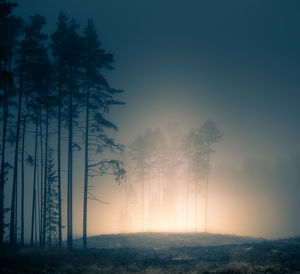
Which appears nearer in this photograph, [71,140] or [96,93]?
[71,140]

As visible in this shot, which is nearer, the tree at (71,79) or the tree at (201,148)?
the tree at (71,79)

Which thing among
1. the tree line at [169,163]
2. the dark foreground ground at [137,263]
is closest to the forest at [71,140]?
the dark foreground ground at [137,263]

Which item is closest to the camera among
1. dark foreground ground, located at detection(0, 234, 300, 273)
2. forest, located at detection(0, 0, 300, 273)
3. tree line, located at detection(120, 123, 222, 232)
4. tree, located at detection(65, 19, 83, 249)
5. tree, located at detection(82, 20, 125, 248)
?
dark foreground ground, located at detection(0, 234, 300, 273)

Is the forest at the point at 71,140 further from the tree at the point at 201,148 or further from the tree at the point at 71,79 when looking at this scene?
the tree at the point at 201,148

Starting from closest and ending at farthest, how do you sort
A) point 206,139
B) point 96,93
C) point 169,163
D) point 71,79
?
1. point 71,79
2. point 96,93
3. point 206,139
4. point 169,163

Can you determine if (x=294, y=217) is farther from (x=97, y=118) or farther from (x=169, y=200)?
(x=97, y=118)

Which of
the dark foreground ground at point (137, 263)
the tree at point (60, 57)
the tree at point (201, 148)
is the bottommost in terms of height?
the dark foreground ground at point (137, 263)

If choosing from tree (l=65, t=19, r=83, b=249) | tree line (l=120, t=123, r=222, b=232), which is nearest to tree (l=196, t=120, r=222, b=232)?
tree line (l=120, t=123, r=222, b=232)

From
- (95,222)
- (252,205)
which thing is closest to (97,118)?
(252,205)

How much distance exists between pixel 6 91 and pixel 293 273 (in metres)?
21.7

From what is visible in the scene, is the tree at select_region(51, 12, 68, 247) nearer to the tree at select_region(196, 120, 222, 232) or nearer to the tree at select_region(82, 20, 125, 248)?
the tree at select_region(82, 20, 125, 248)

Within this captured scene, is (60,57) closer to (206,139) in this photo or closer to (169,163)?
(206,139)

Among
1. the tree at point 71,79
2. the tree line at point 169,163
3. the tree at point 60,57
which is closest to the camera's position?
the tree at point 71,79

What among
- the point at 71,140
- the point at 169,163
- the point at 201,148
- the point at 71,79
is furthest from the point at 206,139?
the point at 71,79
